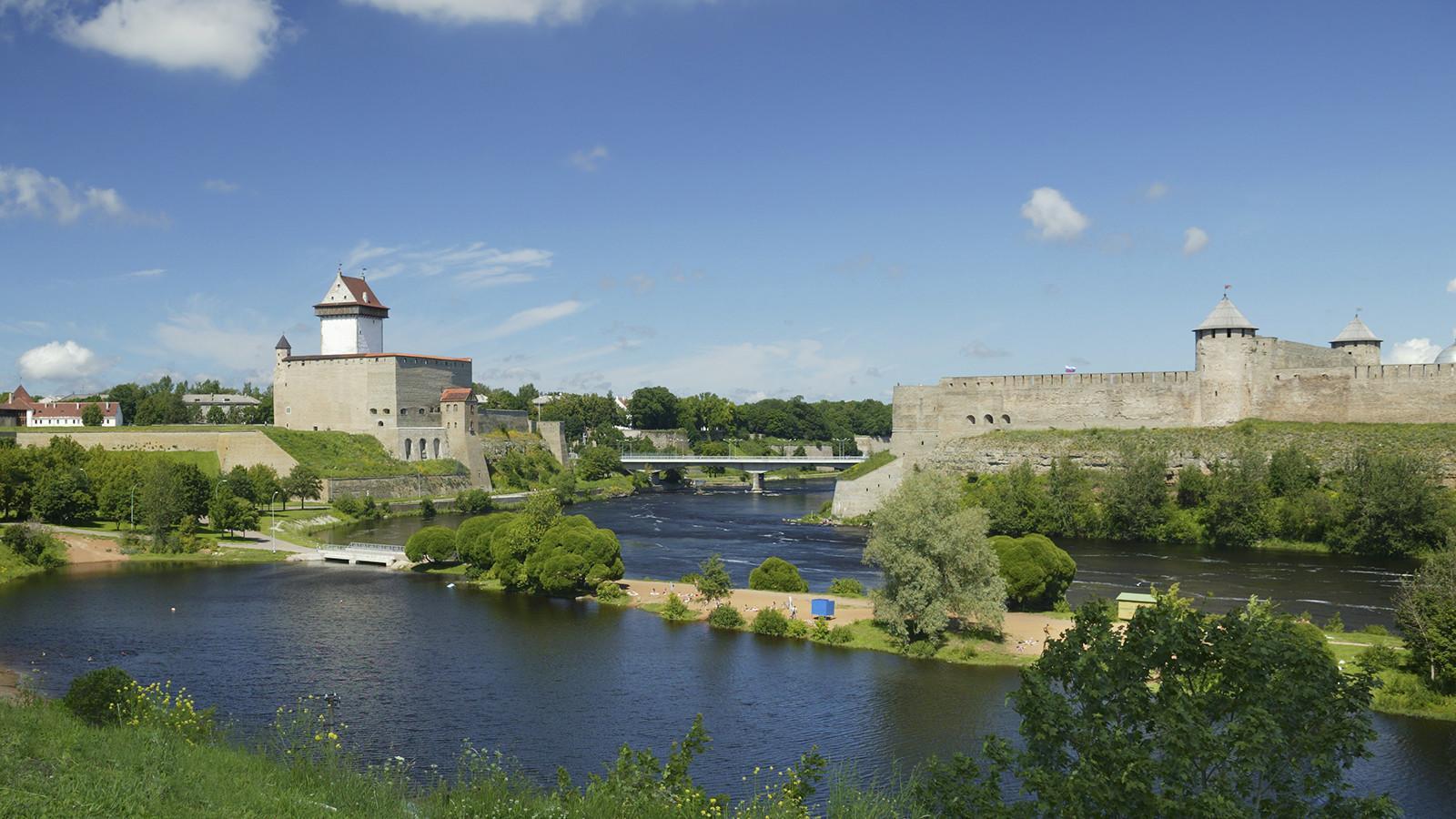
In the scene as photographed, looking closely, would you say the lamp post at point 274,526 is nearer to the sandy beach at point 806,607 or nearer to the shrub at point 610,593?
the shrub at point 610,593

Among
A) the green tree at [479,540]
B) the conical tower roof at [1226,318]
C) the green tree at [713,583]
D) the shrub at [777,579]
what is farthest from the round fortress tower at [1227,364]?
the green tree at [479,540]

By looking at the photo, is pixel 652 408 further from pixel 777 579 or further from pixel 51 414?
pixel 777 579

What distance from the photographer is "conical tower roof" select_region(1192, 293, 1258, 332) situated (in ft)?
155

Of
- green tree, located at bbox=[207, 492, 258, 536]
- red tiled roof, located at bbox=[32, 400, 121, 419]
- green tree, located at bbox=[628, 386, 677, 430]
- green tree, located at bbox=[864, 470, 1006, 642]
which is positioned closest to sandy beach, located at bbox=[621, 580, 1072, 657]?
green tree, located at bbox=[864, 470, 1006, 642]

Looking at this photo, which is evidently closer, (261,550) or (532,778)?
(532,778)

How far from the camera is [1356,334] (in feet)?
168

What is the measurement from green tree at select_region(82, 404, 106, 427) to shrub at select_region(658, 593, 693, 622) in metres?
60.0

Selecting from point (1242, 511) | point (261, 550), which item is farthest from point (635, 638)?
point (1242, 511)

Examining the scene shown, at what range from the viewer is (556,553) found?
30.6 m

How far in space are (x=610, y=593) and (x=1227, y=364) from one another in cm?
3308

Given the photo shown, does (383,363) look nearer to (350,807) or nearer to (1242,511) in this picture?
(1242,511)

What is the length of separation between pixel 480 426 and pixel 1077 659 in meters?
67.8

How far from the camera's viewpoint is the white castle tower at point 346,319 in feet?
228

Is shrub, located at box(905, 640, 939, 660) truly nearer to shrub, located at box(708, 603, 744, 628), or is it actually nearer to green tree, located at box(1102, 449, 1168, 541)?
shrub, located at box(708, 603, 744, 628)
